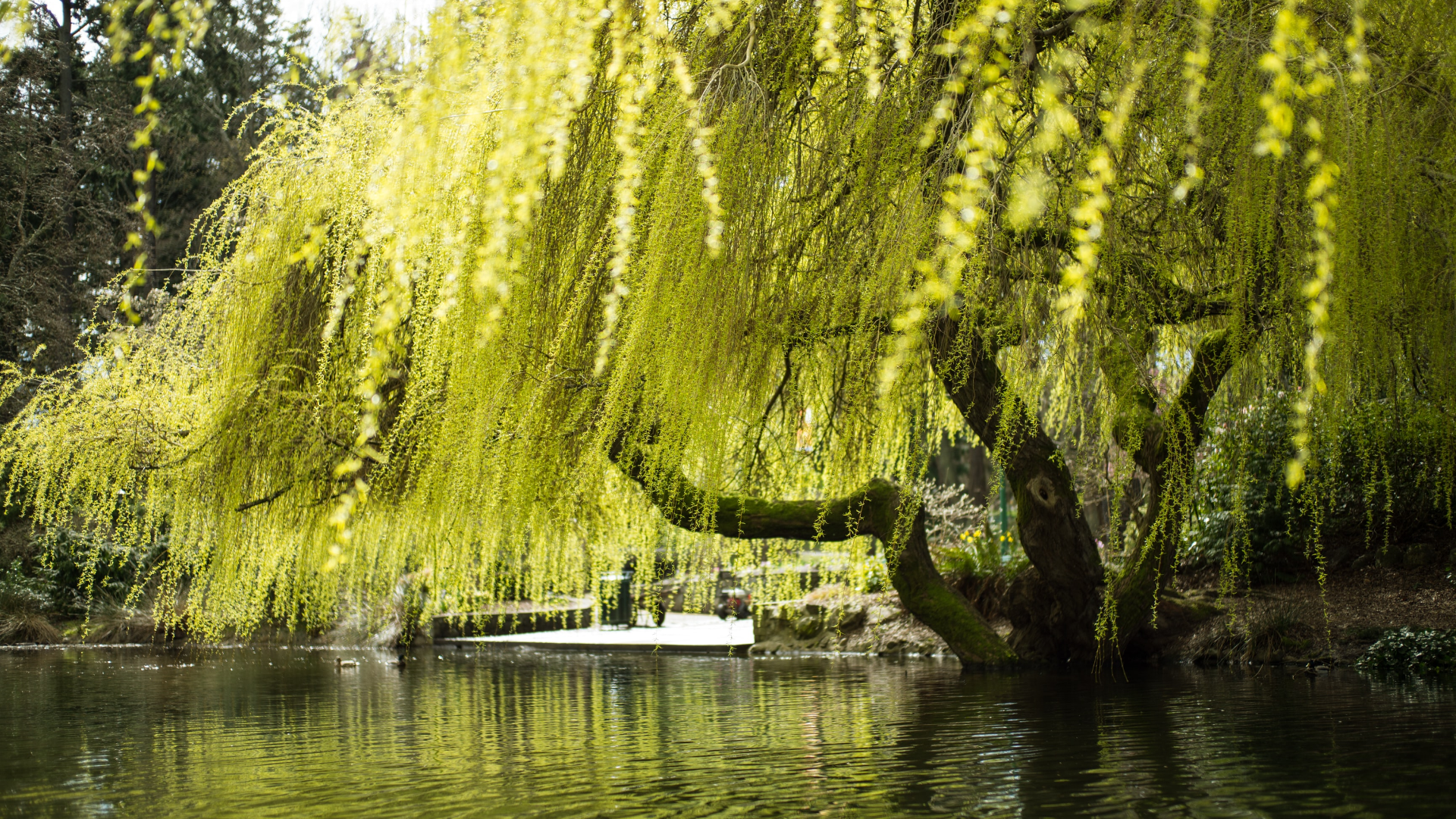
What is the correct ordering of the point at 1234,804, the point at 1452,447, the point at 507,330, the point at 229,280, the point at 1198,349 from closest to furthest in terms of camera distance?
the point at 1234,804
the point at 1452,447
the point at 507,330
the point at 1198,349
the point at 229,280

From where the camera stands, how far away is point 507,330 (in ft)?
16.3

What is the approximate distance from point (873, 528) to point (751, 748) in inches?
147

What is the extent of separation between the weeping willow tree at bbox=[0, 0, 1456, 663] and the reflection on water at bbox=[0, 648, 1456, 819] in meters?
1.12

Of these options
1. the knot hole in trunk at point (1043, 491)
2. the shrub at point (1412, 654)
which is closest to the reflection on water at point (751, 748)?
the shrub at point (1412, 654)

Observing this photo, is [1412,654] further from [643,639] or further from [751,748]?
[643,639]

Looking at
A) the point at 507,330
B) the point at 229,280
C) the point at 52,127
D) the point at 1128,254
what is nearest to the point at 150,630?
the point at 52,127

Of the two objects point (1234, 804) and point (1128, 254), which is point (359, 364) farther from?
point (1234, 804)

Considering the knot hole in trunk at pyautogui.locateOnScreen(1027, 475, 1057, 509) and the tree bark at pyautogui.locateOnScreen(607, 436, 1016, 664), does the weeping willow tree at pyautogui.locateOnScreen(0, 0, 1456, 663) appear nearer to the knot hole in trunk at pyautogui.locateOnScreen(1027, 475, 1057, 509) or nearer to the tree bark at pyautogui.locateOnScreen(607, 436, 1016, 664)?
the tree bark at pyautogui.locateOnScreen(607, 436, 1016, 664)

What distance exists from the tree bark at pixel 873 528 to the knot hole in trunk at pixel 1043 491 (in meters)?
0.92

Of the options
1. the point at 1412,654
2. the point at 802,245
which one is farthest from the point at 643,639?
the point at 802,245

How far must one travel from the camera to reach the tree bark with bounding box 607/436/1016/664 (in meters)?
7.60

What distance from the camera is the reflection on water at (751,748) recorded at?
4.43 m

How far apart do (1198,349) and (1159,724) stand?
2.13 meters

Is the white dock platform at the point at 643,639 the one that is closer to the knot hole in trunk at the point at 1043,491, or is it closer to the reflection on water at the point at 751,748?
the reflection on water at the point at 751,748
